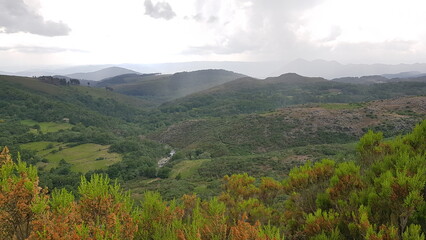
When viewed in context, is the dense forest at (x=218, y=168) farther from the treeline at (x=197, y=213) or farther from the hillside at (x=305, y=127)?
the hillside at (x=305, y=127)

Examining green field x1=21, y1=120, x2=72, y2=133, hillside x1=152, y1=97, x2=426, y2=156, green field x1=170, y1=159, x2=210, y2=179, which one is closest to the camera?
green field x1=170, y1=159, x2=210, y2=179

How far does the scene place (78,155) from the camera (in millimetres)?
89812

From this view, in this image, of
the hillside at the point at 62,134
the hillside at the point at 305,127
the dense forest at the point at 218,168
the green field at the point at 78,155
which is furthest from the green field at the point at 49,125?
the hillside at the point at 305,127

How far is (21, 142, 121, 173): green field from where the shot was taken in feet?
258

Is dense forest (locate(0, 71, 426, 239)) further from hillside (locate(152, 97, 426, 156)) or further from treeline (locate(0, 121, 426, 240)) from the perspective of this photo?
hillside (locate(152, 97, 426, 156))

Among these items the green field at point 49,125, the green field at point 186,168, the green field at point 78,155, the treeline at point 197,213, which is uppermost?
the treeline at point 197,213

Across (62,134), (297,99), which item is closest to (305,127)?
(62,134)

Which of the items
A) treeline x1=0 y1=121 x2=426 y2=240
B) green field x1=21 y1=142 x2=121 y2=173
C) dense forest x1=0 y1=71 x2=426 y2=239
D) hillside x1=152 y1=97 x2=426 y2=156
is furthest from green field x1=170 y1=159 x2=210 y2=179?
treeline x1=0 y1=121 x2=426 y2=240

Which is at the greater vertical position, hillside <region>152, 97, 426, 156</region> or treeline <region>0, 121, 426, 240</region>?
treeline <region>0, 121, 426, 240</region>

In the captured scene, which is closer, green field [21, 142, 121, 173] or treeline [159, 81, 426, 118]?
green field [21, 142, 121, 173]

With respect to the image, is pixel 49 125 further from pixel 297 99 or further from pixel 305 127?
pixel 297 99

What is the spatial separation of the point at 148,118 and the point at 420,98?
141m

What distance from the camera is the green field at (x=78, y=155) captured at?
258ft

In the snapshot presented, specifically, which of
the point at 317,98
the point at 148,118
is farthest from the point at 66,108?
the point at 317,98
